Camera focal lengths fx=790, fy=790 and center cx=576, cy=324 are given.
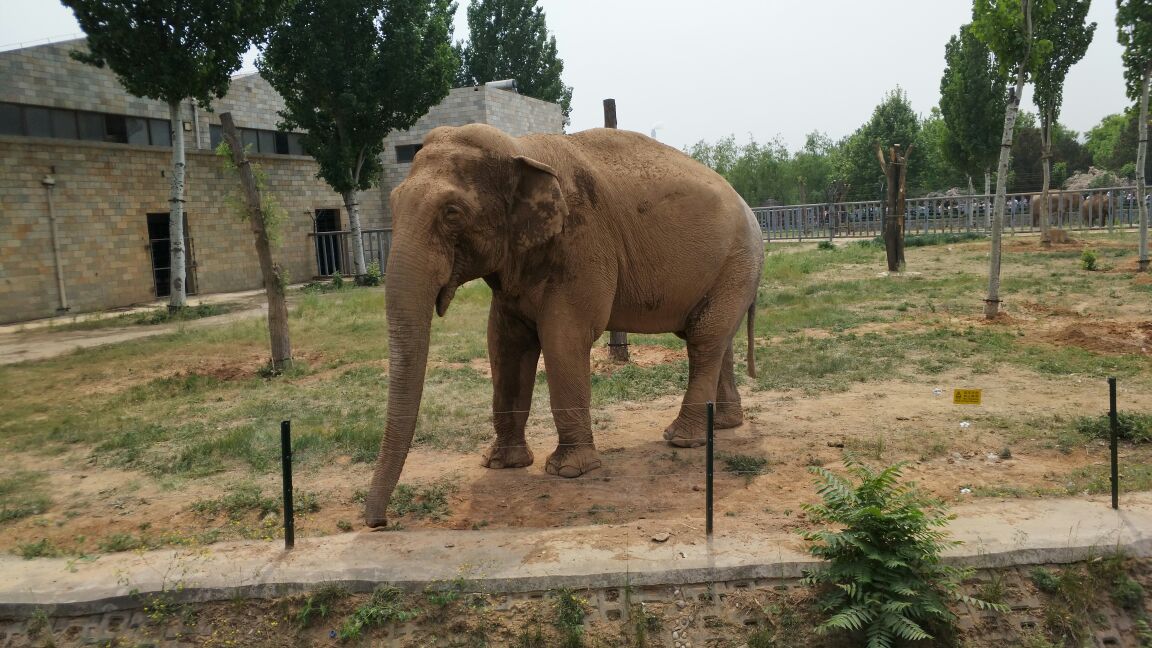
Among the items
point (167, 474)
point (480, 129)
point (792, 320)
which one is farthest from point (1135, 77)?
point (167, 474)

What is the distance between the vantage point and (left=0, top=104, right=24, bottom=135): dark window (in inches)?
841

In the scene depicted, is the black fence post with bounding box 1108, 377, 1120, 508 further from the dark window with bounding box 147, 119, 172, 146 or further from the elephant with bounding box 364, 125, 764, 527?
the dark window with bounding box 147, 119, 172, 146

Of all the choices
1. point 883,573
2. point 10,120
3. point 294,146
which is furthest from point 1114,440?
point 294,146

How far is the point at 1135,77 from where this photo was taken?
59.2 ft

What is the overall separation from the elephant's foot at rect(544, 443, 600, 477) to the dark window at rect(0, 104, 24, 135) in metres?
22.0

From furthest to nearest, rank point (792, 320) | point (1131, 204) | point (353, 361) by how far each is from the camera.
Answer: point (1131, 204) < point (792, 320) < point (353, 361)

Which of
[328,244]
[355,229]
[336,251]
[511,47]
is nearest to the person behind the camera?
[355,229]

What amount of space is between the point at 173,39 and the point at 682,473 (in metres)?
17.0

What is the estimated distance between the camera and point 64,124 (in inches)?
909

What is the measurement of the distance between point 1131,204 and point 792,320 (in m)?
25.8

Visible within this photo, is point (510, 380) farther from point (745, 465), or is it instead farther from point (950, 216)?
point (950, 216)

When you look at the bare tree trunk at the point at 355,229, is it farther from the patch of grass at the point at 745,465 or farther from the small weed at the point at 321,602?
the small weed at the point at 321,602

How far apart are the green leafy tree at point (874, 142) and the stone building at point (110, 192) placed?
36.5 meters

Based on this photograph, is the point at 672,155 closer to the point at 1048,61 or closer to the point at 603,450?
the point at 603,450
